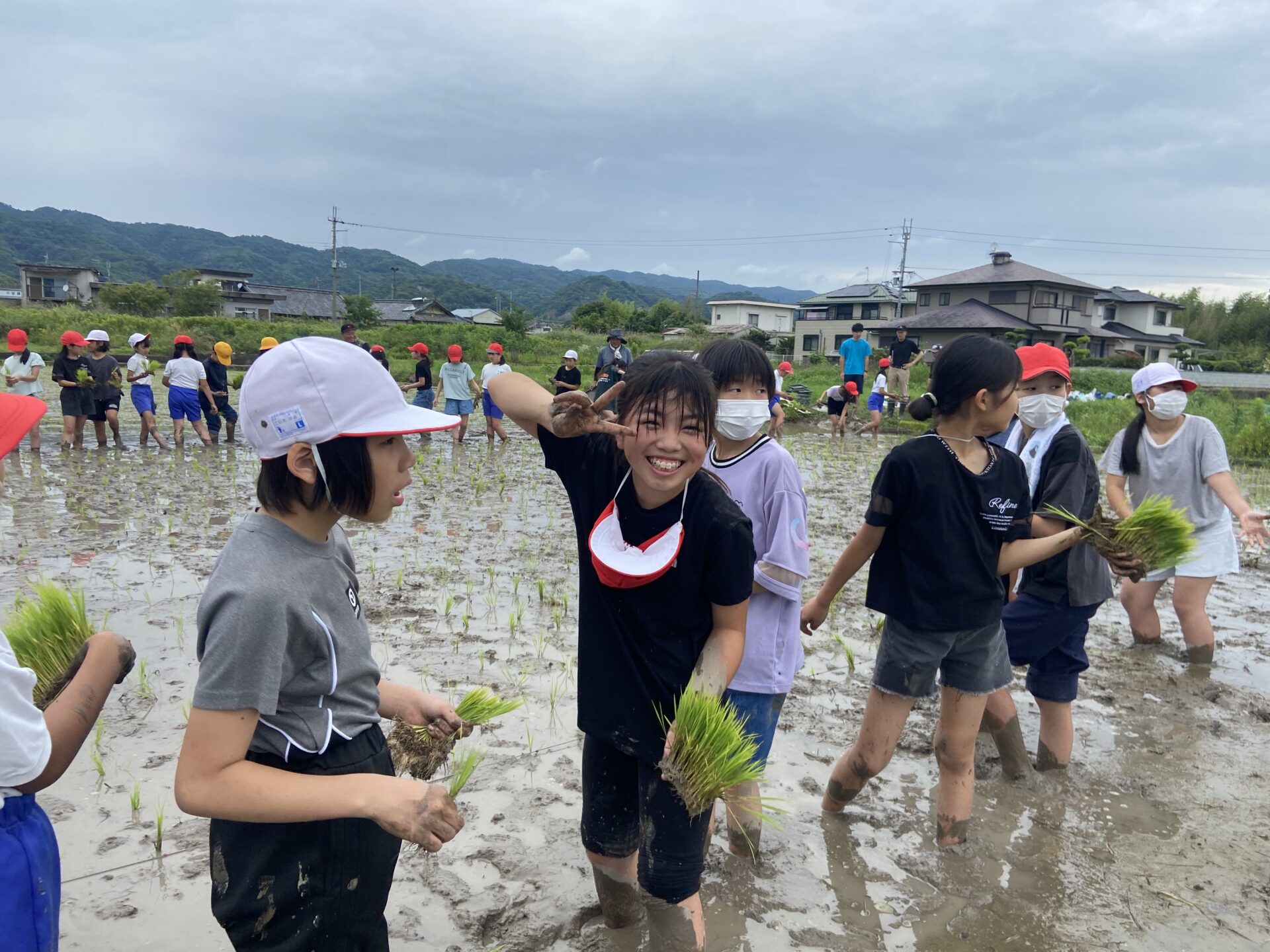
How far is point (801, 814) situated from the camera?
344 cm

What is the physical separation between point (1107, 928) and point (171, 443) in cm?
1440

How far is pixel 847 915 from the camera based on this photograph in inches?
112

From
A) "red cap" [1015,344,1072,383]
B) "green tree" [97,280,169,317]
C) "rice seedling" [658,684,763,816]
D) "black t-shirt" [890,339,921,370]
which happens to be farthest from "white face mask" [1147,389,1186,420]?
"green tree" [97,280,169,317]

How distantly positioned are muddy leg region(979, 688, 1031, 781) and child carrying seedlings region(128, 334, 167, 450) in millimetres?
12837

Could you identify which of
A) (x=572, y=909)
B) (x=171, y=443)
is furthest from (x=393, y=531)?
(x=171, y=443)

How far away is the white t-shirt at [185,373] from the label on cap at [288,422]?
499 inches

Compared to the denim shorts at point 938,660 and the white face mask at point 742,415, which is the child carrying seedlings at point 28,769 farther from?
the denim shorts at point 938,660

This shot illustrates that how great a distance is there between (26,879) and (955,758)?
2846 mm

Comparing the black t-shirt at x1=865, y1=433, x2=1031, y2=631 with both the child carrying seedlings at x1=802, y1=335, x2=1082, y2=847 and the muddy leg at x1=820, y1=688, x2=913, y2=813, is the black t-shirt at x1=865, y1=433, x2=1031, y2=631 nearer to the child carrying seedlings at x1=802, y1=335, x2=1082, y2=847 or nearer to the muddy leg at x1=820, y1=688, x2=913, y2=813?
the child carrying seedlings at x1=802, y1=335, x2=1082, y2=847

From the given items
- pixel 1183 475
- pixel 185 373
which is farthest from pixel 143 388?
pixel 1183 475

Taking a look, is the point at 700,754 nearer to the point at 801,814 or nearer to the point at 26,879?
the point at 26,879

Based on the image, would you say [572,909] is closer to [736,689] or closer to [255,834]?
[736,689]

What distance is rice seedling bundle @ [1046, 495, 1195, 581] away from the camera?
2.82 metres

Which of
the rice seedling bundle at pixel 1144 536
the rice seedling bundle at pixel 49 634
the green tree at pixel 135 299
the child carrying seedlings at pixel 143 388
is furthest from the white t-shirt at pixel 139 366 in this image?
the green tree at pixel 135 299
